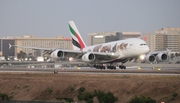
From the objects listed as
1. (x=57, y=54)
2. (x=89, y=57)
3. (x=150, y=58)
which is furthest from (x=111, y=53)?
(x=57, y=54)

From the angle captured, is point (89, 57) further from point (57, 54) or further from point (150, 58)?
point (150, 58)

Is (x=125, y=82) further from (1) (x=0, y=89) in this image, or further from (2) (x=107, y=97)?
(1) (x=0, y=89)

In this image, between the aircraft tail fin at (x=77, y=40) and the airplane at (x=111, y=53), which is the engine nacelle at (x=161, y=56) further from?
the aircraft tail fin at (x=77, y=40)

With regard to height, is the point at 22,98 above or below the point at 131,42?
below

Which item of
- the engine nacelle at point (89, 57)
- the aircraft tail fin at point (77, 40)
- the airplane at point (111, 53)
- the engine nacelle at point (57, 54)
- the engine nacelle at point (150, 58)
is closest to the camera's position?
the airplane at point (111, 53)

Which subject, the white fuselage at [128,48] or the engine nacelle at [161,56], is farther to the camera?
the engine nacelle at [161,56]

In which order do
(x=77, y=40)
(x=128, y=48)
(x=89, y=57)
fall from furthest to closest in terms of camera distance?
1. (x=77, y=40)
2. (x=89, y=57)
3. (x=128, y=48)

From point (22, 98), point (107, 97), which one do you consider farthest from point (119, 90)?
point (22, 98)

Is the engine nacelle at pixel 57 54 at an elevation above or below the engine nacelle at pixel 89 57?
above

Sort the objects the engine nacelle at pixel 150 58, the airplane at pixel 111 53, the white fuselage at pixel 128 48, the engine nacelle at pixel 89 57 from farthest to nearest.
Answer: the engine nacelle at pixel 150 58, the engine nacelle at pixel 89 57, the airplane at pixel 111 53, the white fuselage at pixel 128 48

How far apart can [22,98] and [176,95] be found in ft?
64.9

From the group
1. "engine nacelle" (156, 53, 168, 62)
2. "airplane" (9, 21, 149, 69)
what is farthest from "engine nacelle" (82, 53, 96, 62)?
"engine nacelle" (156, 53, 168, 62)

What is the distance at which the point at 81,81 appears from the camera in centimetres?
6303

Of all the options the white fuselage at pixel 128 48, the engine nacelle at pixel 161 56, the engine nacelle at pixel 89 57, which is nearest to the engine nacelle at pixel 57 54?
the engine nacelle at pixel 89 57
